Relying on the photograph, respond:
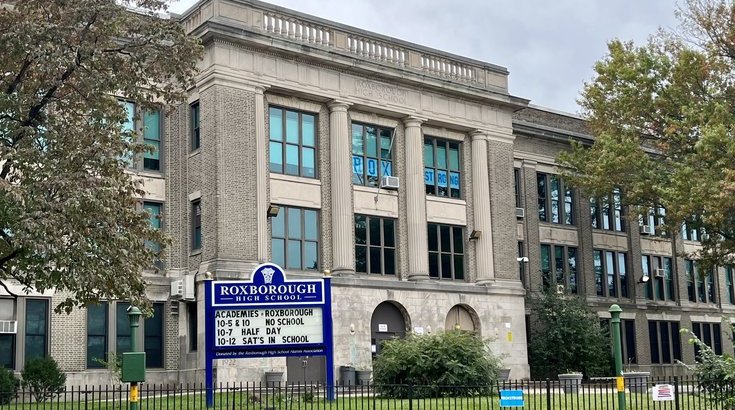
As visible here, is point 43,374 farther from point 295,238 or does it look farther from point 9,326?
point 295,238

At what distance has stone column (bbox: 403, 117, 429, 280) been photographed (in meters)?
40.2

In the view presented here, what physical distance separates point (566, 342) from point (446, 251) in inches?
285

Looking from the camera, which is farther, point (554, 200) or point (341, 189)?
point (554, 200)

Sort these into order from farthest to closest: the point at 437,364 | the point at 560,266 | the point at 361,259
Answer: the point at 560,266 < the point at 361,259 < the point at 437,364

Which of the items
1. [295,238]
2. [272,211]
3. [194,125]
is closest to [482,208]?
[295,238]

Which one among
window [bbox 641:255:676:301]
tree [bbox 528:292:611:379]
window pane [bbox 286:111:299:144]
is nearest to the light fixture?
window pane [bbox 286:111:299:144]

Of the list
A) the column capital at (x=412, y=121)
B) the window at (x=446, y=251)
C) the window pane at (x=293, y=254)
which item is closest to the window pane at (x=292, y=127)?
the window pane at (x=293, y=254)

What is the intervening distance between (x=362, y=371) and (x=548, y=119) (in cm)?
2002

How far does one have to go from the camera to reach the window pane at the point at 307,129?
38562mm

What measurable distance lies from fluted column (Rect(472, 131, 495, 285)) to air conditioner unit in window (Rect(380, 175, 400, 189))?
14.5 feet

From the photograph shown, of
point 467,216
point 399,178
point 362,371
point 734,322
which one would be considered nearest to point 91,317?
point 362,371

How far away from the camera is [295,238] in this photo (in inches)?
1474

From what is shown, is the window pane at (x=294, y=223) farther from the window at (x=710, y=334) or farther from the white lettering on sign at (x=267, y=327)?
the window at (x=710, y=334)

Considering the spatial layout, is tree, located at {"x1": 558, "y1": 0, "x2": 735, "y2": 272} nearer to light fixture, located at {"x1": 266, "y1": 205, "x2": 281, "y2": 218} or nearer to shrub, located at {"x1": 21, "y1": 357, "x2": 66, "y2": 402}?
light fixture, located at {"x1": 266, "y1": 205, "x2": 281, "y2": 218}
